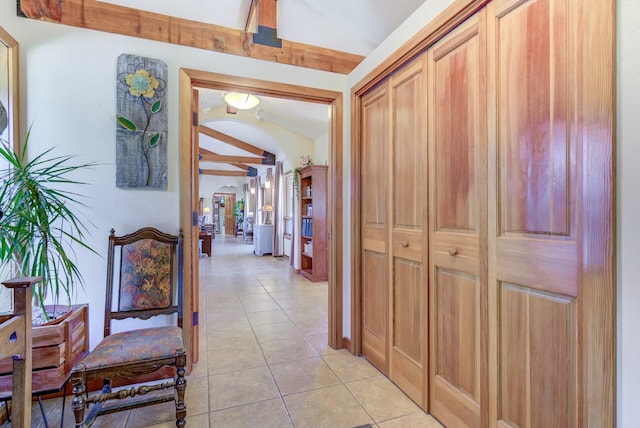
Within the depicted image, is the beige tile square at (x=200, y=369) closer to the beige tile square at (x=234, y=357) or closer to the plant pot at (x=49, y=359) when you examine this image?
the beige tile square at (x=234, y=357)

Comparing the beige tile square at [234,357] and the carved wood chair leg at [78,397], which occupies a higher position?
the carved wood chair leg at [78,397]

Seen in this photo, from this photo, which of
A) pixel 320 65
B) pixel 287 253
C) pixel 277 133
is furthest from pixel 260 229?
pixel 320 65

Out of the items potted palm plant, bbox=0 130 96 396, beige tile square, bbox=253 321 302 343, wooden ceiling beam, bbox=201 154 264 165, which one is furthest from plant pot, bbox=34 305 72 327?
wooden ceiling beam, bbox=201 154 264 165

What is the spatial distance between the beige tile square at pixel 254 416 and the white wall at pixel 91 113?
978mm

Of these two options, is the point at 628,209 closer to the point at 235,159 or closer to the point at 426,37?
the point at 426,37

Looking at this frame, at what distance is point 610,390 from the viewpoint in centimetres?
96

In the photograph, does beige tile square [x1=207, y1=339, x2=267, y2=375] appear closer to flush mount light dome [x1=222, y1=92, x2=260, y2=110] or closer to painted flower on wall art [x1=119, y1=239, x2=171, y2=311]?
painted flower on wall art [x1=119, y1=239, x2=171, y2=311]

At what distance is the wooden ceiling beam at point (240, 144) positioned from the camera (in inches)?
292

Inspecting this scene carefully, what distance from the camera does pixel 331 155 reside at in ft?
8.61

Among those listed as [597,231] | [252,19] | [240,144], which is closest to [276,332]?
[597,231]

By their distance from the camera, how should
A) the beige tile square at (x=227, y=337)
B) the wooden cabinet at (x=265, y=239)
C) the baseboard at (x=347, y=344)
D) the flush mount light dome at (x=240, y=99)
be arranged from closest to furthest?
the baseboard at (x=347, y=344) → the beige tile square at (x=227, y=337) → the flush mount light dome at (x=240, y=99) → the wooden cabinet at (x=265, y=239)

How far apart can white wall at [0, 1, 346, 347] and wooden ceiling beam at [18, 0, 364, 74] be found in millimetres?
56

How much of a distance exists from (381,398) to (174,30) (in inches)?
110

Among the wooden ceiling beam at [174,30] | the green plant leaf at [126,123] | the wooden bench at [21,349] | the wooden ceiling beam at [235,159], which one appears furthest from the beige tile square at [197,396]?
the wooden ceiling beam at [235,159]
